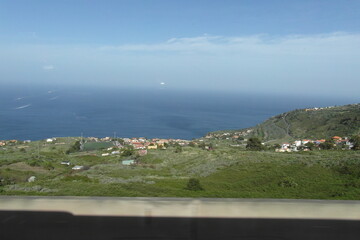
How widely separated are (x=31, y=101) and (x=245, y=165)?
107 m

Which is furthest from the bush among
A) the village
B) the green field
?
the village

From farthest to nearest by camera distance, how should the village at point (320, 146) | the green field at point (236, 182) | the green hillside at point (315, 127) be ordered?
1. the green hillside at point (315, 127)
2. the village at point (320, 146)
3. the green field at point (236, 182)

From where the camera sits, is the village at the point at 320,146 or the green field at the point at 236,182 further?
the village at the point at 320,146

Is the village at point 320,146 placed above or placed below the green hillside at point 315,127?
above

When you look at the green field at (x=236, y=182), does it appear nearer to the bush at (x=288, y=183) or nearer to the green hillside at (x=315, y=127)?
the bush at (x=288, y=183)

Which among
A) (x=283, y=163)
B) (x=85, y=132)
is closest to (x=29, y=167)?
(x=283, y=163)

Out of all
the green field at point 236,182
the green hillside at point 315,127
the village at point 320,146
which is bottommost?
the green hillside at point 315,127

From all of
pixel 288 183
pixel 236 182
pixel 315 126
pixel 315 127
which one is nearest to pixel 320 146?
pixel 236 182

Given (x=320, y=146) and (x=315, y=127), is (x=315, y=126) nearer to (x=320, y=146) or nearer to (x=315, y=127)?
(x=315, y=127)

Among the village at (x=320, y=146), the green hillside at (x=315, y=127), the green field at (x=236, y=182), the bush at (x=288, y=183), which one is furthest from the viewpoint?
the green hillside at (x=315, y=127)

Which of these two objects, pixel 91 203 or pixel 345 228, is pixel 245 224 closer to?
pixel 345 228

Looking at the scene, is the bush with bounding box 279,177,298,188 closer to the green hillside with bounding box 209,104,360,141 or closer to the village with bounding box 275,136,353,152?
the village with bounding box 275,136,353,152

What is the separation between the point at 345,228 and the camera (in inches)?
113

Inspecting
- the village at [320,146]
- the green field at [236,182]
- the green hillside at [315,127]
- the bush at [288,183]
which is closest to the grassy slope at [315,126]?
the green hillside at [315,127]
